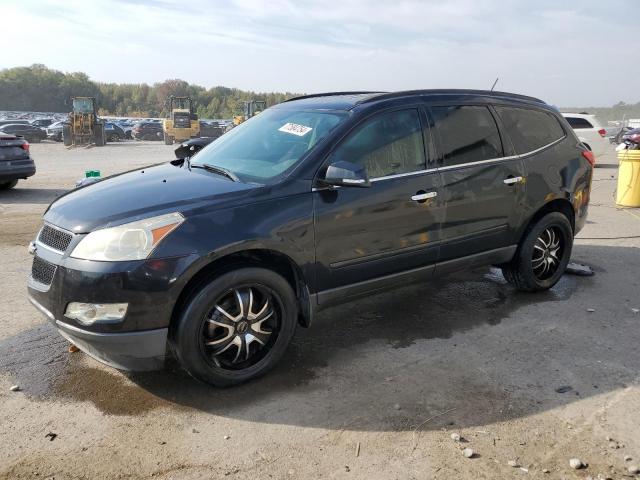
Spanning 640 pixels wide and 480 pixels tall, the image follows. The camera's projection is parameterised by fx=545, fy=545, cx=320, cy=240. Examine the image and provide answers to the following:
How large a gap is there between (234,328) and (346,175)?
1.19m

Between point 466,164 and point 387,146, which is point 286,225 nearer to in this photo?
point 387,146

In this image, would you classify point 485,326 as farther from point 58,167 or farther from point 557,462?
point 58,167

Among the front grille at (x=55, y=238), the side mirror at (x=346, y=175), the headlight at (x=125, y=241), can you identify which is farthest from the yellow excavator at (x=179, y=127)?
the headlight at (x=125, y=241)

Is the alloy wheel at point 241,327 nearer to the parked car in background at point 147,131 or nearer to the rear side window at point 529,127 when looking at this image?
the rear side window at point 529,127

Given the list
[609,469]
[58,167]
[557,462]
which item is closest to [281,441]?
[557,462]

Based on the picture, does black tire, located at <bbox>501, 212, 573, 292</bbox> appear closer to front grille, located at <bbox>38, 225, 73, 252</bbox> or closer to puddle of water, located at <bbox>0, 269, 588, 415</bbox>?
puddle of water, located at <bbox>0, 269, 588, 415</bbox>

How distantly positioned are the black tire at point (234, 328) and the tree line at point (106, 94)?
81.6m

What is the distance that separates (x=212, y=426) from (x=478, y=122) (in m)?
3.23

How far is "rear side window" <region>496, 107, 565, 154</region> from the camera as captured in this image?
4.88 metres

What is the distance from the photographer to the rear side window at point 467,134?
4336 mm

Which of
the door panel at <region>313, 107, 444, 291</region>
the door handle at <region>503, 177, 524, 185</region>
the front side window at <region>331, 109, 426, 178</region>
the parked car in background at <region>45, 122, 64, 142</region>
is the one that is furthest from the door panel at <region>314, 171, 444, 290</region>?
the parked car in background at <region>45, 122, 64, 142</region>

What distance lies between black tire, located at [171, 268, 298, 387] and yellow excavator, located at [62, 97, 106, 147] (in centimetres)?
3207

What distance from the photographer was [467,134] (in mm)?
4516

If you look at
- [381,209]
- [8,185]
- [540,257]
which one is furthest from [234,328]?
[8,185]
